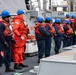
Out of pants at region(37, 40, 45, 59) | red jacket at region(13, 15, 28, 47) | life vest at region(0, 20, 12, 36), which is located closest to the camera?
life vest at region(0, 20, 12, 36)

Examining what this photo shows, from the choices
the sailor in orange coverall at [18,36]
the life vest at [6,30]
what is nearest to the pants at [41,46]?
the sailor in orange coverall at [18,36]

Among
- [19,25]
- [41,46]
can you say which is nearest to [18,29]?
[19,25]

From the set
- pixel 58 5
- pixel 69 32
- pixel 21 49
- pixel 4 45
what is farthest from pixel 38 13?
pixel 58 5

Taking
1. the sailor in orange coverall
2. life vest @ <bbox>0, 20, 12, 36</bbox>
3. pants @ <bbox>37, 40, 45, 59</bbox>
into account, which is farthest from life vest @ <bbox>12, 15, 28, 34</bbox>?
pants @ <bbox>37, 40, 45, 59</bbox>

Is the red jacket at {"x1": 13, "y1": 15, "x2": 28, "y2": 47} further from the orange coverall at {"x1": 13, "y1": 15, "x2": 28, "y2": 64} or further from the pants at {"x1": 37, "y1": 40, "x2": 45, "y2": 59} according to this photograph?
the pants at {"x1": 37, "y1": 40, "x2": 45, "y2": 59}

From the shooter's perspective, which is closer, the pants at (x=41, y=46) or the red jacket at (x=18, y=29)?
the red jacket at (x=18, y=29)

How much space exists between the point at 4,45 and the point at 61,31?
13.9 ft

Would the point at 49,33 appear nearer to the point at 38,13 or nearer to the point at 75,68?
the point at 38,13

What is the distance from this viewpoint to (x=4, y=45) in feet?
25.8

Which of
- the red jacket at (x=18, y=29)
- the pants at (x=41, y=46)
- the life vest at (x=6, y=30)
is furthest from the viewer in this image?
the pants at (x=41, y=46)

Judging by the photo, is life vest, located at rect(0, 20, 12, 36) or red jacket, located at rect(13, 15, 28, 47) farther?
red jacket, located at rect(13, 15, 28, 47)

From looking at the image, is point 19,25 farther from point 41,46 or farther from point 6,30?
point 41,46

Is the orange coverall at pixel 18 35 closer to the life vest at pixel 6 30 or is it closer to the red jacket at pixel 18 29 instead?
the red jacket at pixel 18 29

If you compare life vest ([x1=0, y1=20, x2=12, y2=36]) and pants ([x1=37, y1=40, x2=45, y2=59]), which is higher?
life vest ([x1=0, y1=20, x2=12, y2=36])
